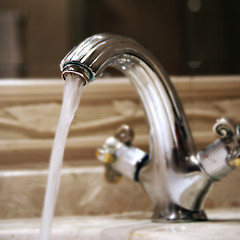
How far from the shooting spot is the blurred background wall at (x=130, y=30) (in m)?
0.81

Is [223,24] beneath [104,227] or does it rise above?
above

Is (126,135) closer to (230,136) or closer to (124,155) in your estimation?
(124,155)

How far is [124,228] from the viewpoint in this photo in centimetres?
52

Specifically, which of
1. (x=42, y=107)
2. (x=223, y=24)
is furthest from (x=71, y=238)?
(x=223, y=24)

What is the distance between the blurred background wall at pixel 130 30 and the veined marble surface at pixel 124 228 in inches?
11.5

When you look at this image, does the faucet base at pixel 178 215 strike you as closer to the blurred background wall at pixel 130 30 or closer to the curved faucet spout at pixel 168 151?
the curved faucet spout at pixel 168 151

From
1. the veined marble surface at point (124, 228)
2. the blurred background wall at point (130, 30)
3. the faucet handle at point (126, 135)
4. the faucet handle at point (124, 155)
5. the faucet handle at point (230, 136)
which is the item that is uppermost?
the blurred background wall at point (130, 30)

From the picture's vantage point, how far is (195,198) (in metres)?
0.56

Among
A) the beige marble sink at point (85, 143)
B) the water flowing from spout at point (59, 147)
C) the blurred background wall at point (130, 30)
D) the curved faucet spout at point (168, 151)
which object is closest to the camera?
the water flowing from spout at point (59, 147)

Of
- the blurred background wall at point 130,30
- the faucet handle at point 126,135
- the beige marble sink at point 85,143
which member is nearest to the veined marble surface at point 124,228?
the beige marble sink at point 85,143

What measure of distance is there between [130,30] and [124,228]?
440mm

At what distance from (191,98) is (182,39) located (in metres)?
0.14

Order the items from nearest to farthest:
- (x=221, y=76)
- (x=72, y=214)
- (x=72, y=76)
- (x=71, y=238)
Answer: (x=72, y=76)
(x=71, y=238)
(x=72, y=214)
(x=221, y=76)

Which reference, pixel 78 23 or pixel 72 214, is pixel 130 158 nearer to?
pixel 72 214
